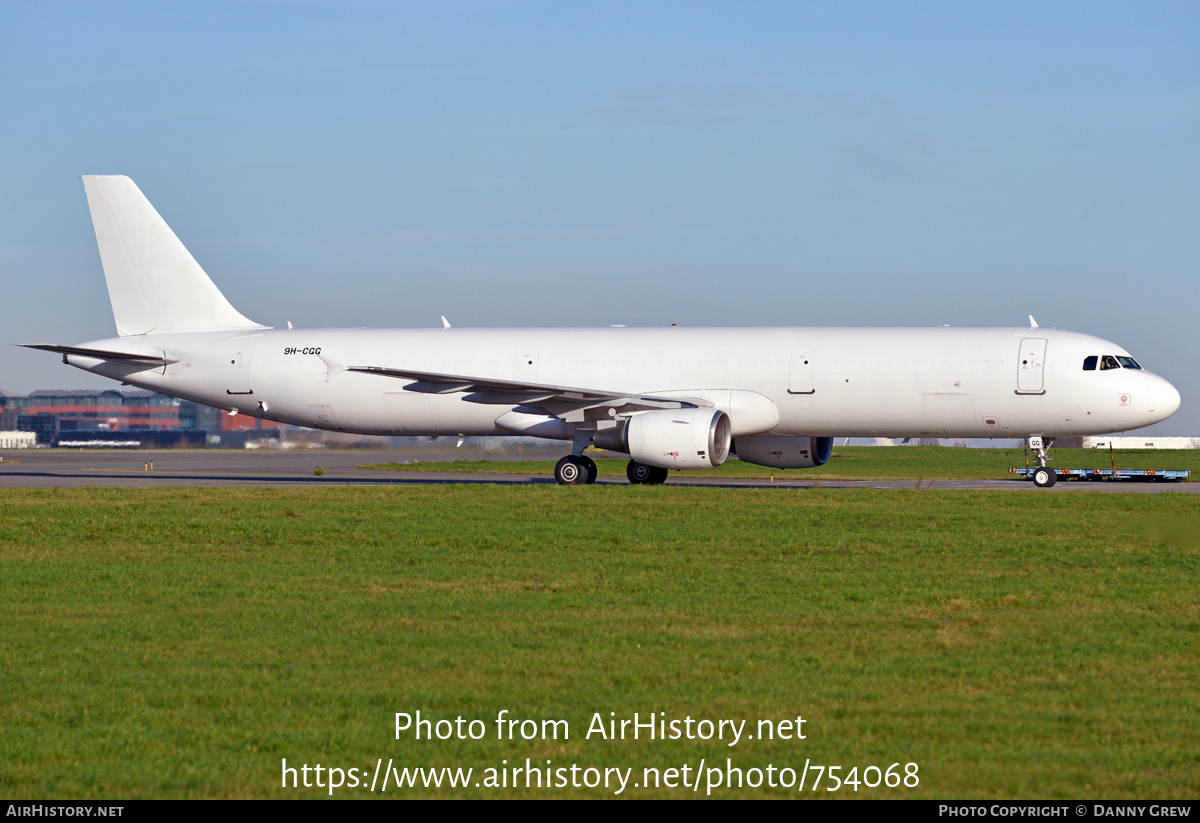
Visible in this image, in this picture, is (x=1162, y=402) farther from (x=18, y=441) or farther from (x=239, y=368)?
(x=18, y=441)

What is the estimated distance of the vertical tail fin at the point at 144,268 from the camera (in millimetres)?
34531

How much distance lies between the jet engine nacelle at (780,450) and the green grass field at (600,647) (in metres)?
11.5

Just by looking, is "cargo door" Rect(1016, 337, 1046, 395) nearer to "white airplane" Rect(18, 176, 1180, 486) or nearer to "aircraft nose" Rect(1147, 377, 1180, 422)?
"white airplane" Rect(18, 176, 1180, 486)

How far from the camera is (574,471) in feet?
99.5

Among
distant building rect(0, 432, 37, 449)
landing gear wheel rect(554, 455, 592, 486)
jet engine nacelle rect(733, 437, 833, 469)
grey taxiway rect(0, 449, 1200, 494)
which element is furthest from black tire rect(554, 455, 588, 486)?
distant building rect(0, 432, 37, 449)

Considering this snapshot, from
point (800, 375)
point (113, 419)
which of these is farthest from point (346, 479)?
point (113, 419)

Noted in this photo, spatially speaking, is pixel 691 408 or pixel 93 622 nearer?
pixel 93 622

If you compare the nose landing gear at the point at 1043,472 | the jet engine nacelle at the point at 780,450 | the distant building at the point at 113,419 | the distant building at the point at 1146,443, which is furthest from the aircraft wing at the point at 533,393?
the distant building at the point at 113,419

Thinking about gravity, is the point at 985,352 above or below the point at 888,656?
above
